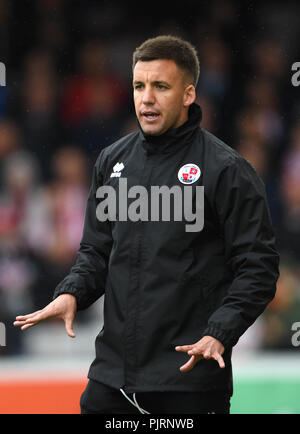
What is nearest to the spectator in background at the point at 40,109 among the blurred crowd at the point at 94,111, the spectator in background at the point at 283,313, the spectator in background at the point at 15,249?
the blurred crowd at the point at 94,111

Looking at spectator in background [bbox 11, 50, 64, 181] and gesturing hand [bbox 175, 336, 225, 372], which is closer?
gesturing hand [bbox 175, 336, 225, 372]

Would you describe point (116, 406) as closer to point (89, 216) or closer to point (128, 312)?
point (128, 312)

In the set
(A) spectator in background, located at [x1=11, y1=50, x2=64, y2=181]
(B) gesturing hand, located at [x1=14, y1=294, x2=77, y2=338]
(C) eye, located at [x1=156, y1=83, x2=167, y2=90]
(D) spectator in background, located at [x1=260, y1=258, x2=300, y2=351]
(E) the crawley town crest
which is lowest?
(D) spectator in background, located at [x1=260, y1=258, x2=300, y2=351]

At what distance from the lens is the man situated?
3.13 meters

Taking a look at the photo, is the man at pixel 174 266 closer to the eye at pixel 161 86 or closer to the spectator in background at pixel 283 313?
the eye at pixel 161 86

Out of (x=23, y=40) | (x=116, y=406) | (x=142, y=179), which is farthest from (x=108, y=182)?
(x=23, y=40)

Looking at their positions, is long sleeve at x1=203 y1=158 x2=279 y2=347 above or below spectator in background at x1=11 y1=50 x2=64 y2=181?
below

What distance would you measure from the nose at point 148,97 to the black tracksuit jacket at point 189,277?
0.47 feet

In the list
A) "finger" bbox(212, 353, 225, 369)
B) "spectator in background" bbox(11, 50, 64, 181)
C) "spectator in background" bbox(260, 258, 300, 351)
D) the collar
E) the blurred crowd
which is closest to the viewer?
"finger" bbox(212, 353, 225, 369)

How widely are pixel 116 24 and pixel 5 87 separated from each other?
1462 mm

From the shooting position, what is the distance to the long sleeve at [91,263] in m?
3.35

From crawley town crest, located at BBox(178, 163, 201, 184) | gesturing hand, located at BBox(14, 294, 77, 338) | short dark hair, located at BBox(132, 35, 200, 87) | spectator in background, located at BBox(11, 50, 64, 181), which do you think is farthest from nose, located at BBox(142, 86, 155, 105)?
spectator in background, located at BBox(11, 50, 64, 181)

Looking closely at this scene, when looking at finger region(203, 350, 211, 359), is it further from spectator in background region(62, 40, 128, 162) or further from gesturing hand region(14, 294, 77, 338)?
spectator in background region(62, 40, 128, 162)

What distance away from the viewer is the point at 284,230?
288 inches
